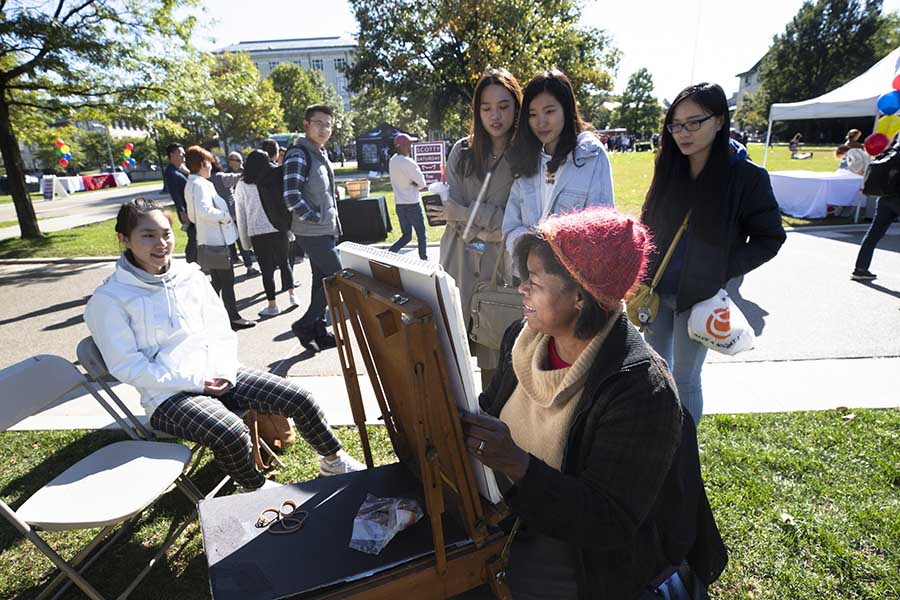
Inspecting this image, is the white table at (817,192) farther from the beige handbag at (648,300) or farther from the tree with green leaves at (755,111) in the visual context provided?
the tree with green leaves at (755,111)

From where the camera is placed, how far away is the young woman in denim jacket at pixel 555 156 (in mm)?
2660

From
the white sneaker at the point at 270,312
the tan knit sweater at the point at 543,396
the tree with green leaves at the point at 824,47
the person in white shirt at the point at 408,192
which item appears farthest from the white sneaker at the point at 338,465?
the tree with green leaves at the point at 824,47

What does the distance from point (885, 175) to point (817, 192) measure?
535 cm

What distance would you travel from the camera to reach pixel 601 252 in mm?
1320

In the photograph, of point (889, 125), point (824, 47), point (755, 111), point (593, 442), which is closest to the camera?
point (593, 442)

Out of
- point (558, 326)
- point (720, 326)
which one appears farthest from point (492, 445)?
point (720, 326)

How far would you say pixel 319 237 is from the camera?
465cm

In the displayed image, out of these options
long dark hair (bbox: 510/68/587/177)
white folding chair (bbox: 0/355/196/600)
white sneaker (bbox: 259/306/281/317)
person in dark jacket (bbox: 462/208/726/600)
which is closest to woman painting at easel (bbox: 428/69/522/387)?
long dark hair (bbox: 510/68/587/177)

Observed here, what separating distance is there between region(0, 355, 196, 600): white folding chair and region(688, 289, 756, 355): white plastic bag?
2440mm

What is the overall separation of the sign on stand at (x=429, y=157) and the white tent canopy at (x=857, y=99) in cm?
730

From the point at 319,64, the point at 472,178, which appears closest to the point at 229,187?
the point at 472,178

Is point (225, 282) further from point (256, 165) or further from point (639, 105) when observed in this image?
point (639, 105)

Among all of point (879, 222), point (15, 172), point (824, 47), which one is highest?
point (824, 47)

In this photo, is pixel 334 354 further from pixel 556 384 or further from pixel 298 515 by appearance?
pixel 556 384
